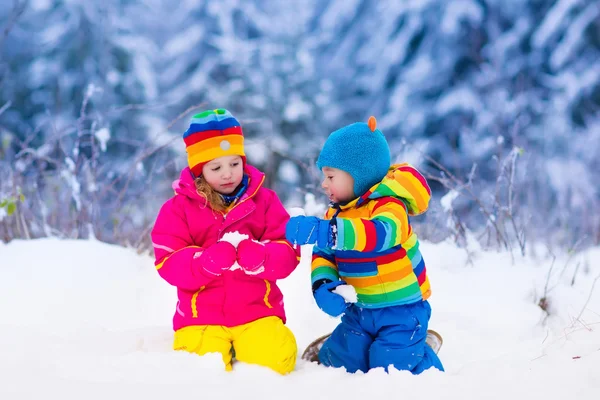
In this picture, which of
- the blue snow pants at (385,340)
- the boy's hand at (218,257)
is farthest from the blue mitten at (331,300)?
the boy's hand at (218,257)

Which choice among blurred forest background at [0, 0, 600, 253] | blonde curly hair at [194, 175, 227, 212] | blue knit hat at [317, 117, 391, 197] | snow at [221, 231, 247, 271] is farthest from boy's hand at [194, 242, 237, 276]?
blurred forest background at [0, 0, 600, 253]

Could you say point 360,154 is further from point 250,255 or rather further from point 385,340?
point 385,340

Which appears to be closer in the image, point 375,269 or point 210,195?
point 375,269

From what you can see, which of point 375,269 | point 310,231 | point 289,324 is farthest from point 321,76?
point 310,231

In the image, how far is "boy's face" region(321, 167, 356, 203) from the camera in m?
2.13

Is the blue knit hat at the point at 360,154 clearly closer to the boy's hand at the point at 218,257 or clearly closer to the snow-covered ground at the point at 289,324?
the boy's hand at the point at 218,257

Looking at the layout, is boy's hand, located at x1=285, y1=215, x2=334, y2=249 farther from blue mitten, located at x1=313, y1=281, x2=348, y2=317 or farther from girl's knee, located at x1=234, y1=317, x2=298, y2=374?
girl's knee, located at x1=234, y1=317, x2=298, y2=374

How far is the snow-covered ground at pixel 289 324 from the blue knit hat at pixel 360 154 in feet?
2.20

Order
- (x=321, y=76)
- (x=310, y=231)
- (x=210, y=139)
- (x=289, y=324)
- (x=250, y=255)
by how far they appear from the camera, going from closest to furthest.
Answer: (x=310, y=231), (x=250, y=255), (x=210, y=139), (x=289, y=324), (x=321, y=76)

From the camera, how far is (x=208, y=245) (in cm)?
221

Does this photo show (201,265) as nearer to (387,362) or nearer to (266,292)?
(266,292)

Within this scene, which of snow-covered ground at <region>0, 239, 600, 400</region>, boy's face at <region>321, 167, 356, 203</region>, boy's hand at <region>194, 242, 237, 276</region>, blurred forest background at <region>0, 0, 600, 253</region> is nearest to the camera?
snow-covered ground at <region>0, 239, 600, 400</region>

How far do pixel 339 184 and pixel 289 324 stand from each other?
100 centimetres

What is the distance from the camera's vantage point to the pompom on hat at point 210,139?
219 cm
